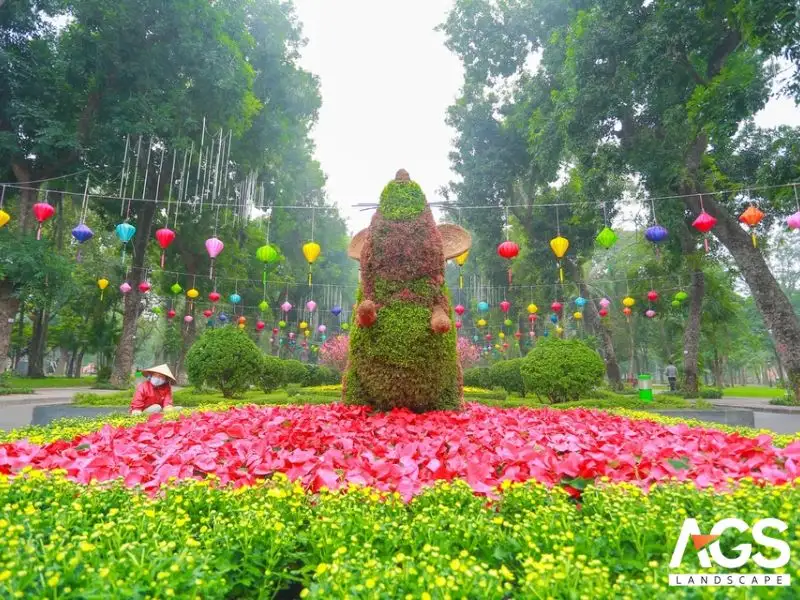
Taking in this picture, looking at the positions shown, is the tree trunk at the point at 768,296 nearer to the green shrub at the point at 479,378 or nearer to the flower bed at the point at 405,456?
the green shrub at the point at 479,378

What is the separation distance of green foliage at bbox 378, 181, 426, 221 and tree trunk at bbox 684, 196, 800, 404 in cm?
1067

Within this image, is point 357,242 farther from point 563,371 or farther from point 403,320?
point 563,371

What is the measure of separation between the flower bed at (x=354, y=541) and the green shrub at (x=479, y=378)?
18.0 metres

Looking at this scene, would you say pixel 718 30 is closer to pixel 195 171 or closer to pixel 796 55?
pixel 796 55

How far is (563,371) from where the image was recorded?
1080 cm

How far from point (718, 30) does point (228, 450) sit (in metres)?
14.6

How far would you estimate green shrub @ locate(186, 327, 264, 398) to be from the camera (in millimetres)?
11672

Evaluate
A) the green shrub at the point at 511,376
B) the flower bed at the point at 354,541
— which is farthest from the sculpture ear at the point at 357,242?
the green shrub at the point at 511,376

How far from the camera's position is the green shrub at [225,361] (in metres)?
11.7

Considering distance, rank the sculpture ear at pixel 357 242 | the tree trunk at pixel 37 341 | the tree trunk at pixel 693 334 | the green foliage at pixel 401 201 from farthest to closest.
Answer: the tree trunk at pixel 37 341, the tree trunk at pixel 693 334, the sculpture ear at pixel 357 242, the green foliage at pixel 401 201

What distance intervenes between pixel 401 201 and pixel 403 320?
1543mm

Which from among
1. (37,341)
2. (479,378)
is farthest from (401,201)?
(37,341)

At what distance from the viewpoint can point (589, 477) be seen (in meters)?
2.84

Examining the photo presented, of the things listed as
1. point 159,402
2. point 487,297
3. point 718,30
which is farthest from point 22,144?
point 487,297
